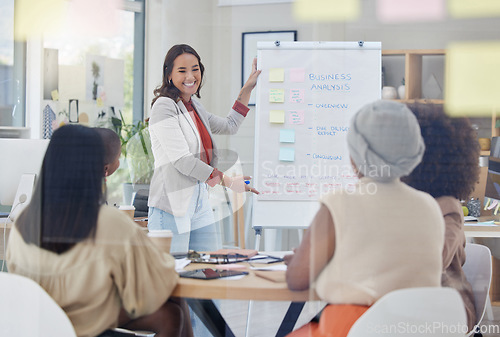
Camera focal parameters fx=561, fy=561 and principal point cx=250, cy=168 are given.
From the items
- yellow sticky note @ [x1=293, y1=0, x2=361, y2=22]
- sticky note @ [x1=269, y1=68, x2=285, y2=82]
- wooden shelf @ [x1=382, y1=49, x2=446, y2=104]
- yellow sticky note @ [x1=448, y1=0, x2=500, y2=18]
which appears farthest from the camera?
sticky note @ [x1=269, y1=68, x2=285, y2=82]

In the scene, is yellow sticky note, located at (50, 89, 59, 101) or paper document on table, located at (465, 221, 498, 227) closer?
paper document on table, located at (465, 221, 498, 227)

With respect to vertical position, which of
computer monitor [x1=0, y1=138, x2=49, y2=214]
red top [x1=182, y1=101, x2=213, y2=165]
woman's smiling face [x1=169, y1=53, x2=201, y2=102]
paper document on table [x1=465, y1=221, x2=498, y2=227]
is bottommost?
paper document on table [x1=465, y1=221, x2=498, y2=227]

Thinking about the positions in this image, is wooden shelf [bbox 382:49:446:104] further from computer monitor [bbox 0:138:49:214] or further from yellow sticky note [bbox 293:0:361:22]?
computer monitor [bbox 0:138:49:214]

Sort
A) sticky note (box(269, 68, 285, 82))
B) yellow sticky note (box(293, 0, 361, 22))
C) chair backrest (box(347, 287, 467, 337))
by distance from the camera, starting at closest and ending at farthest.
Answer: chair backrest (box(347, 287, 467, 337)) < yellow sticky note (box(293, 0, 361, 22)) < sticky note (box(269, 68, 285, 82))

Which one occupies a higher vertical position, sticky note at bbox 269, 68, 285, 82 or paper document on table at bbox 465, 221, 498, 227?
sticky note at bbox 269, 68, 285, 82

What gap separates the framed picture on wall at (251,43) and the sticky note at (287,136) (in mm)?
210

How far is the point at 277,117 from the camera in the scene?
2.43 m

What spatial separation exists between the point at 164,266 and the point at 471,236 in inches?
44.4

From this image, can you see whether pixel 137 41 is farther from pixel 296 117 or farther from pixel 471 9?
pixel 471 9

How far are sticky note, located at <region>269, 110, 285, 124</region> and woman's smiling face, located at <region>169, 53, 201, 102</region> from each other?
36cm

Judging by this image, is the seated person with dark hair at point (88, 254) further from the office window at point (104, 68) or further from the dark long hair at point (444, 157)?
the dark long hair at point (444, 157)

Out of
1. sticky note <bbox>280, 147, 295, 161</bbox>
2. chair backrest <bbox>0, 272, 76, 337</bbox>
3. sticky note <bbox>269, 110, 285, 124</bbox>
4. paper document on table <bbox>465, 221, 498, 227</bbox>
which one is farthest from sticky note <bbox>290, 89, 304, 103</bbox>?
chair backrest <bbox>0, 272, 76, 337</bbox>

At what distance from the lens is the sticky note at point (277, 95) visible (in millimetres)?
2321

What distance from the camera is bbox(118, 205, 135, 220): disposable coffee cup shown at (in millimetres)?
2012
